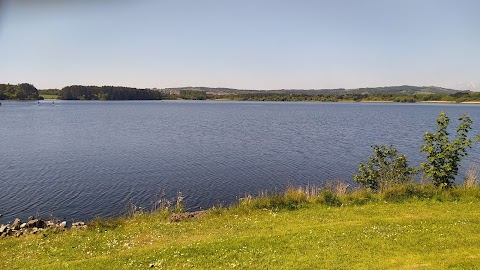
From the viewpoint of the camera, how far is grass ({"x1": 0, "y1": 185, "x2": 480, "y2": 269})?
12.1 meters

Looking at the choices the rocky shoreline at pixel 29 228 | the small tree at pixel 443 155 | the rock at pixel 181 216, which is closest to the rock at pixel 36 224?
the rocky shoreline at pixel 29 228

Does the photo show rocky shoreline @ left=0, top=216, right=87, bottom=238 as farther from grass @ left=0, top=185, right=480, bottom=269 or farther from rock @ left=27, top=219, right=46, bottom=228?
grass @ left=0, top=185, right=480, bottom=269

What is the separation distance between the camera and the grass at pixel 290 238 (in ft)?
39.7

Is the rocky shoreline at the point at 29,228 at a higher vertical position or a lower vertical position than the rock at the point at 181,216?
lower

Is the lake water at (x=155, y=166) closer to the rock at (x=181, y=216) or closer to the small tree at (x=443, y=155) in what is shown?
the rock at (x=181, y=216)

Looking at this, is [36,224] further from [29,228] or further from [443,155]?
[443,155]

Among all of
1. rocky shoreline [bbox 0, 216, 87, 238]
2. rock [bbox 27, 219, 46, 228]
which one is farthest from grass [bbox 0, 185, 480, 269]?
rock [bbox 27, 219, 46, 228]

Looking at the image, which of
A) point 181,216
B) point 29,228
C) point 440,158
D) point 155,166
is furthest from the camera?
point 155,166

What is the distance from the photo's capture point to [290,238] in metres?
14.2

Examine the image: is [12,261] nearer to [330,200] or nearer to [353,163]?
[330,200]

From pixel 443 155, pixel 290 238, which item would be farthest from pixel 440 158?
pixel 290 238

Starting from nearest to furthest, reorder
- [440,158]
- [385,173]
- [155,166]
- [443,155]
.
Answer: [443,155], [440,158], [385,173], [155,166]

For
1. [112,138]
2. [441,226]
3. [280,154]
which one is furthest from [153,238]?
[112,138]

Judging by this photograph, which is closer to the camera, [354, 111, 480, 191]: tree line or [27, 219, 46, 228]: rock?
[27, 219, 46, 228]: rock
